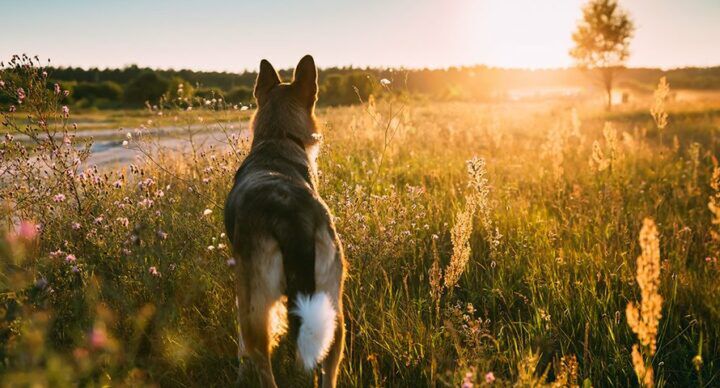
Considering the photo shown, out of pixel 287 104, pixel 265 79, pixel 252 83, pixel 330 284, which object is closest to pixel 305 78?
pixel 287 104

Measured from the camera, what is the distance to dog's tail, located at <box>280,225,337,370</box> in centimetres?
227

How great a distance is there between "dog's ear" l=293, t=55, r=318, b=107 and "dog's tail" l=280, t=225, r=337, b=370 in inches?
92.3

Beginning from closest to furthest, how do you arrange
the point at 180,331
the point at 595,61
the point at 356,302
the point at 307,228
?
the point at 307,228 < the point at 180,331 < the point at 356,302 < the point at 595,61

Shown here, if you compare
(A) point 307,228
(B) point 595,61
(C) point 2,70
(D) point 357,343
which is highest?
(B) point 595,61

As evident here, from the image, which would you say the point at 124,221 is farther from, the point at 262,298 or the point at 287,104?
the point at 262,298

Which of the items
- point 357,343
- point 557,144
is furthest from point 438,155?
point 357,343

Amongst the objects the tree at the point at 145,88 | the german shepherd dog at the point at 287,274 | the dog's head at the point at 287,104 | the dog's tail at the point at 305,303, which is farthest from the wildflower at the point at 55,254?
the tree at the point at 145,88

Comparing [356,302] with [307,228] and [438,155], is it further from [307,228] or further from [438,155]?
[438,155]

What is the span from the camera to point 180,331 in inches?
122

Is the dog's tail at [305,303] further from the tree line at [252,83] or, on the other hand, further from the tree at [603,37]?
the tree at [603,37]

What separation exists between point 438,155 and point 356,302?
21.7ft

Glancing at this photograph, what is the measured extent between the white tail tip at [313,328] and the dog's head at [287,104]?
6.44 feet

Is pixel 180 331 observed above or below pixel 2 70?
below

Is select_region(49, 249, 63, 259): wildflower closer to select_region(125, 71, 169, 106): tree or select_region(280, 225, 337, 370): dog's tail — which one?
select_region(280, 225, 337, 370): dog's tail
